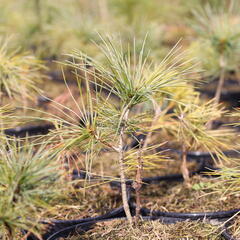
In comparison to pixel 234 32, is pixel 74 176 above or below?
below

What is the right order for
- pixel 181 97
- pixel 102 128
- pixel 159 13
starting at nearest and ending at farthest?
1. pixel 102 128
2. pixel 181 97
3. pixel 159 13

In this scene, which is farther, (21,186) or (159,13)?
(159,13)

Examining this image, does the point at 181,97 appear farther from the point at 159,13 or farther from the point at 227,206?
the point at 159,13

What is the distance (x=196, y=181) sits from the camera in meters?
1.64

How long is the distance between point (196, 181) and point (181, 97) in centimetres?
35

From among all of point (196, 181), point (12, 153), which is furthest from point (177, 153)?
point (12, 153)

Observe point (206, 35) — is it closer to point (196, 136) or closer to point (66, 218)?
point (196, 136)

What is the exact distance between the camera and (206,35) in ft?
6.03

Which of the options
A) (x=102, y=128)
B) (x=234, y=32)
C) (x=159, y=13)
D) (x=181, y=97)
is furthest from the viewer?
(x=159, y=13)

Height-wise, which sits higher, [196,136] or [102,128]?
[102,128]

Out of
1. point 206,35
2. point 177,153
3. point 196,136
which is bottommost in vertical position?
point 177,153

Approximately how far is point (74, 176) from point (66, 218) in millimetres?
291

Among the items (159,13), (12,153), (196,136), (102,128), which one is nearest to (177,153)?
(196,136)

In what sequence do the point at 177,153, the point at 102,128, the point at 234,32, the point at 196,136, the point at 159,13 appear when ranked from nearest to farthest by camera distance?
the point at 102,128
the point at 196,136
the point at 234,32
the point at 177,153
the point at 159,13
